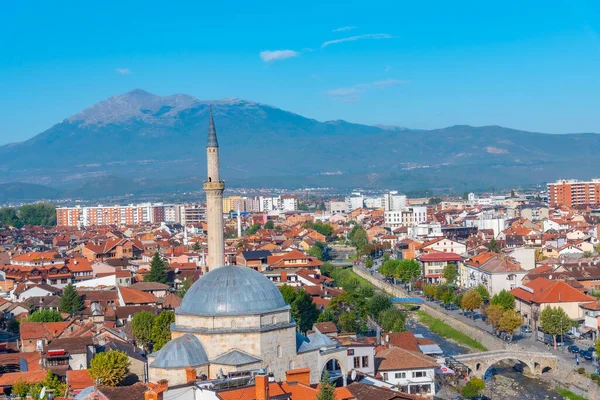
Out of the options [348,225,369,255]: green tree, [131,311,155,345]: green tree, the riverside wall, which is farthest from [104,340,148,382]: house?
[348,225,369,255]: green tree

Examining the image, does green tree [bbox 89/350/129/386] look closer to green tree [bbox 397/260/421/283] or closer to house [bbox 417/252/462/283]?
green tree [bbox 397/260/421/283]

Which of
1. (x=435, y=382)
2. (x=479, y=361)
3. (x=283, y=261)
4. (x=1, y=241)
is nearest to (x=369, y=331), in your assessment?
(x=479, y=361)

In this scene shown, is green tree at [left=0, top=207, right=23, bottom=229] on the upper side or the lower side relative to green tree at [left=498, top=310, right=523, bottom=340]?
upper

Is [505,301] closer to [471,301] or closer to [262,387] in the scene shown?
[471,301]

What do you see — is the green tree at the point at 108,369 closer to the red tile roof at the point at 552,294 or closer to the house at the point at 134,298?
the house at the point at 134,298

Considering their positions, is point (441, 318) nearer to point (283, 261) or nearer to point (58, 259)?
point (283, 261)

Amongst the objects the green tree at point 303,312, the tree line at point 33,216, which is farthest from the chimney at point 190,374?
the tree line at point 33,216
